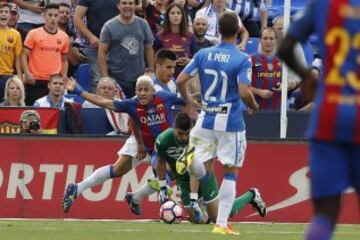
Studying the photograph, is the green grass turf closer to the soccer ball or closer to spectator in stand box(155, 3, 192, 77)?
the soccer ball

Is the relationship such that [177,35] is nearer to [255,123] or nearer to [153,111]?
[255,123]

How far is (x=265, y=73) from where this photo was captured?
60.3 ft

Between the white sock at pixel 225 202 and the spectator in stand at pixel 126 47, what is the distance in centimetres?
567

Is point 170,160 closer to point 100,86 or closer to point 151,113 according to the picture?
point 151,113

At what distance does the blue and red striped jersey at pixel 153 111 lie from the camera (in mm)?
15031

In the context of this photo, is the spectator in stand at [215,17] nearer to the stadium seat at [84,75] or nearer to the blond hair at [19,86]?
the stadium seat at [84,75]

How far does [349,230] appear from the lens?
14.2 metres

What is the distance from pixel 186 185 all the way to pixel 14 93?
3.36 metres

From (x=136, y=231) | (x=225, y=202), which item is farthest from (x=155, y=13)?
(x=136, y=231)

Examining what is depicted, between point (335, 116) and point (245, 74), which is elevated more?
point (335, 116)

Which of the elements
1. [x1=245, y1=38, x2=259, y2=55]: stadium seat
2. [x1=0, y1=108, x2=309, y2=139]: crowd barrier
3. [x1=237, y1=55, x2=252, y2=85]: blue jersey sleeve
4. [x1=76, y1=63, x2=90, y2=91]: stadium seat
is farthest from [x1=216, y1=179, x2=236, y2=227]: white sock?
[x1=245, y1=38, x2=259, y2=55]: stadium seat

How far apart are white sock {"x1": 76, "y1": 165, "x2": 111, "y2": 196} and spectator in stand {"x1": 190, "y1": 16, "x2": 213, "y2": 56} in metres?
3.95

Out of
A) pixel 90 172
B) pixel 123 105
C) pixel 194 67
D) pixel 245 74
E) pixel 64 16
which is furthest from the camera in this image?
pixel 64 16

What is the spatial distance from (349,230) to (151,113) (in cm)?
270
